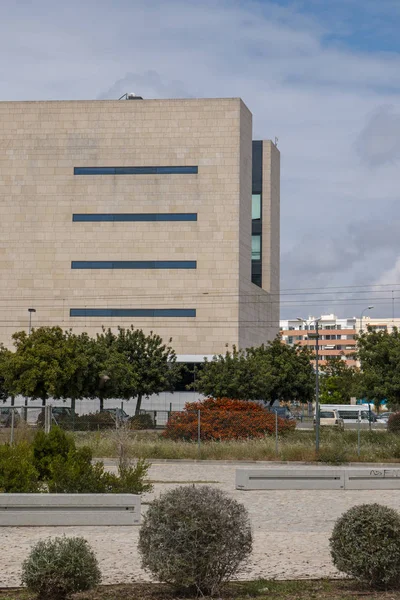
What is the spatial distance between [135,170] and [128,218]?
4269 millimetres

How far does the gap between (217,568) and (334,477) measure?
590 inches

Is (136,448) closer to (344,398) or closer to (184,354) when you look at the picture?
(184,354)

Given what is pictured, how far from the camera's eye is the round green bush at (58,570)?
8.46 meters

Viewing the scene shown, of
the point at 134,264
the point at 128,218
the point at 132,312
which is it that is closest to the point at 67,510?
the point at 132,312

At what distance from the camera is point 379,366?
156 feet

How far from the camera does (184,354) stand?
75812 mm

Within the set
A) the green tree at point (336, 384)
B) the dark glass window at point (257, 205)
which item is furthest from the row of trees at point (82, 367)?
the green tree at point (336, 384)

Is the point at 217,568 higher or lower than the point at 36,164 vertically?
lower

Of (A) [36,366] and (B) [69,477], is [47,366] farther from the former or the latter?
(B) [69,477]

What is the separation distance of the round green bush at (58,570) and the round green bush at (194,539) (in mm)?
626

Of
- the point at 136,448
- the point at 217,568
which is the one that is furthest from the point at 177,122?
the point at 217,568

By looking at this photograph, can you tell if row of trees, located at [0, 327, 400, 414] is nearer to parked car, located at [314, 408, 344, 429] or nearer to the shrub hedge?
parked car, located at [314, 408, 344, 429]

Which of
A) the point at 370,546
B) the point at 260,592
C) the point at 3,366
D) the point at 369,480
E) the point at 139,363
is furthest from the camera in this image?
the point at 139,363

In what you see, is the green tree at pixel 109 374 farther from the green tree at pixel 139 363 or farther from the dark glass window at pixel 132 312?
the dark glass window at pixel 132 312
